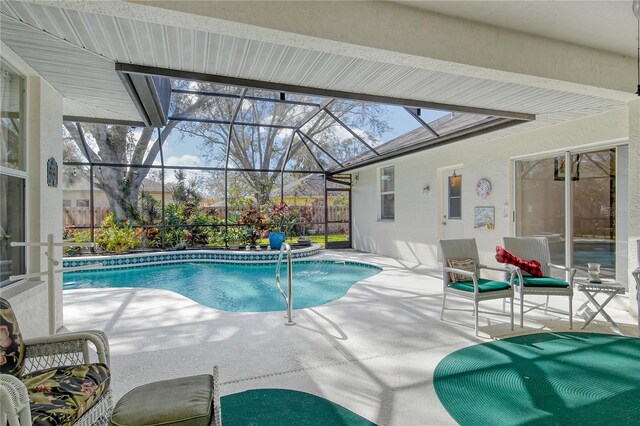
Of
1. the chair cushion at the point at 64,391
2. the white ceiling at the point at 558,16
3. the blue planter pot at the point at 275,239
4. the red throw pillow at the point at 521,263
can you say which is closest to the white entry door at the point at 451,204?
the red throw pillow at the point at 521,263

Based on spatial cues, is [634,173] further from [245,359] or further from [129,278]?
[129,278]

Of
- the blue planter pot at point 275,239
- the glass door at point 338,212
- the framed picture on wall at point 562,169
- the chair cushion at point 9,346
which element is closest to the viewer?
the chair cushion at point 9,346

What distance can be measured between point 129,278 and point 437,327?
7240 mm

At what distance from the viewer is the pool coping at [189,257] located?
9.24 meters

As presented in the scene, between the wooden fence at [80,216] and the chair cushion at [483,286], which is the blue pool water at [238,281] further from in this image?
the chair cushion at [483,286]

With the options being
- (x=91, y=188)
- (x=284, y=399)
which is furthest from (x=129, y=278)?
(x=284, y=399)

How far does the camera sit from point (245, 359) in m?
Result: 3.24

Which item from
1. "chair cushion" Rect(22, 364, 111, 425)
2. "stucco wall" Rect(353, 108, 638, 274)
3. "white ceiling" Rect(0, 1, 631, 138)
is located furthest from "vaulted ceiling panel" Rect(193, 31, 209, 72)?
"stucco wall" Rect(353, 108, 638, 274)

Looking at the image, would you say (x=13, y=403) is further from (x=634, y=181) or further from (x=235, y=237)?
(x=235, y=237)

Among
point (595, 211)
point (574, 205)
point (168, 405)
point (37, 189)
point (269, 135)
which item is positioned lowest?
Result: point (168, 405)

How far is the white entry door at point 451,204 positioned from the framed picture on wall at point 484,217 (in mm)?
481

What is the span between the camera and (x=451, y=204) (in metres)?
8.14

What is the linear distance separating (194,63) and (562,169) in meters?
5.89

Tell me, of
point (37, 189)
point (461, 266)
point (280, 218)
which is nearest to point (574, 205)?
point (461, 266)
